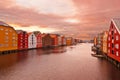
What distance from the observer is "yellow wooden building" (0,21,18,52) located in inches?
3332

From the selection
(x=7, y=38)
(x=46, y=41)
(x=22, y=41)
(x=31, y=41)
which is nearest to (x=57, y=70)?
(x=7, y=38)

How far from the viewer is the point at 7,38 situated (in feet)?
298

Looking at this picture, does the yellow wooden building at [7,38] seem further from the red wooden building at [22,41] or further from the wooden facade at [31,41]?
the wooden facade at [31,41]

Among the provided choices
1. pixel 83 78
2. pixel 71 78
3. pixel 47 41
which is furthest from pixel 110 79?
pixel 47 41

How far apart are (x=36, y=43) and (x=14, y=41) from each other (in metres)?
46.0

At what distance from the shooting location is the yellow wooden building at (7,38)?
84625mm

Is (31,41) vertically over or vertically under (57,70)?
over

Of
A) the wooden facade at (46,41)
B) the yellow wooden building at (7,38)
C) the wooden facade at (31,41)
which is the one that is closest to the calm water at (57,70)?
the yellow wooden building at (7,38)

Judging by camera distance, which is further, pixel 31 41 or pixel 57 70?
pixel 31 41

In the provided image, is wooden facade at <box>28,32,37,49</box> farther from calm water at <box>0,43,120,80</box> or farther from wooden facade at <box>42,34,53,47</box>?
calm water at <box>0,43,120,80</box>

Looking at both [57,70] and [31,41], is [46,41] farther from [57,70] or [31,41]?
[57,70]

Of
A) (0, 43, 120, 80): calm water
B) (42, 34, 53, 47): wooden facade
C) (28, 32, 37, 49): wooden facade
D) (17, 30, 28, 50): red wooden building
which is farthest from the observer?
(42, 34, 53, 47): wooden facade

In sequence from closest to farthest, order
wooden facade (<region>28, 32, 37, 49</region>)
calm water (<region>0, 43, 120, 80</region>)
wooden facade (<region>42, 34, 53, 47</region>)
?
1. calm water (<region>0, 43, 120, 80</region>)
2. wooden facade (<region>28, 32, 37, 49</region>)
3. wooden facade (<region>42, 34, 53, 47</region>)

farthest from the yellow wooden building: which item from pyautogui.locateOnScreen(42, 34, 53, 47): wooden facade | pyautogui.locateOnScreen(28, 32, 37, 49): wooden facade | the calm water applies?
pyautogui.locateOnScreen(42, 34, 53, 47): wooden facade
